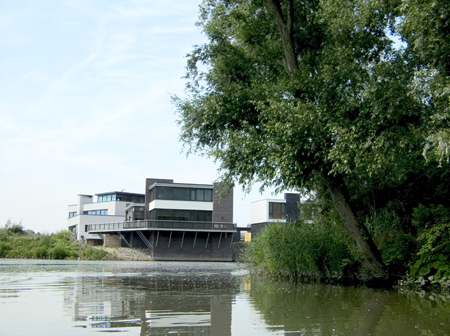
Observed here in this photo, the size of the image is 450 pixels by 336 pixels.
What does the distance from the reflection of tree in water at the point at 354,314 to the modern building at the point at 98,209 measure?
51962 mm

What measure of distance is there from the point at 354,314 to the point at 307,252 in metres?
7.52

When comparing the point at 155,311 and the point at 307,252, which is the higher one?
the point at 307,252

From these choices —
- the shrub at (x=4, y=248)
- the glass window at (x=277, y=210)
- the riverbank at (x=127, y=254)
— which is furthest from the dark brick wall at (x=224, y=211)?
the shrub at (x=4, y=248)

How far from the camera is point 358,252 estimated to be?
13.4m

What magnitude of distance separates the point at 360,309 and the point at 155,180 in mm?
50185

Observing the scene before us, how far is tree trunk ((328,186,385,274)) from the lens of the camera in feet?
42.6

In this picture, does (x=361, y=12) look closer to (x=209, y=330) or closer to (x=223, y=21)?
(x=223, y=21)

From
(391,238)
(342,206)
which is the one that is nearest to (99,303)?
(342,206)

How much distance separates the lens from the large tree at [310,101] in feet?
38.0

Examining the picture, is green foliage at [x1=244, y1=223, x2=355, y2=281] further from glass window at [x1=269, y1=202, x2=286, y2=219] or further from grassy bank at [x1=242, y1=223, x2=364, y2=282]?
glass window at [x1=269, y1=202, x2=286, y2=219]

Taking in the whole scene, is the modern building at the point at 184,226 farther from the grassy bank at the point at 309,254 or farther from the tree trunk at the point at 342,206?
the tree trunk at the point at 342,206

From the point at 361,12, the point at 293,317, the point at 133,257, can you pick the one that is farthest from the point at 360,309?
the point at 133,257

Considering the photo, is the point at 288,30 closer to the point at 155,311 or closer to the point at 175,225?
the point at 155,311

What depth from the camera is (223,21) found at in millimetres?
16953
